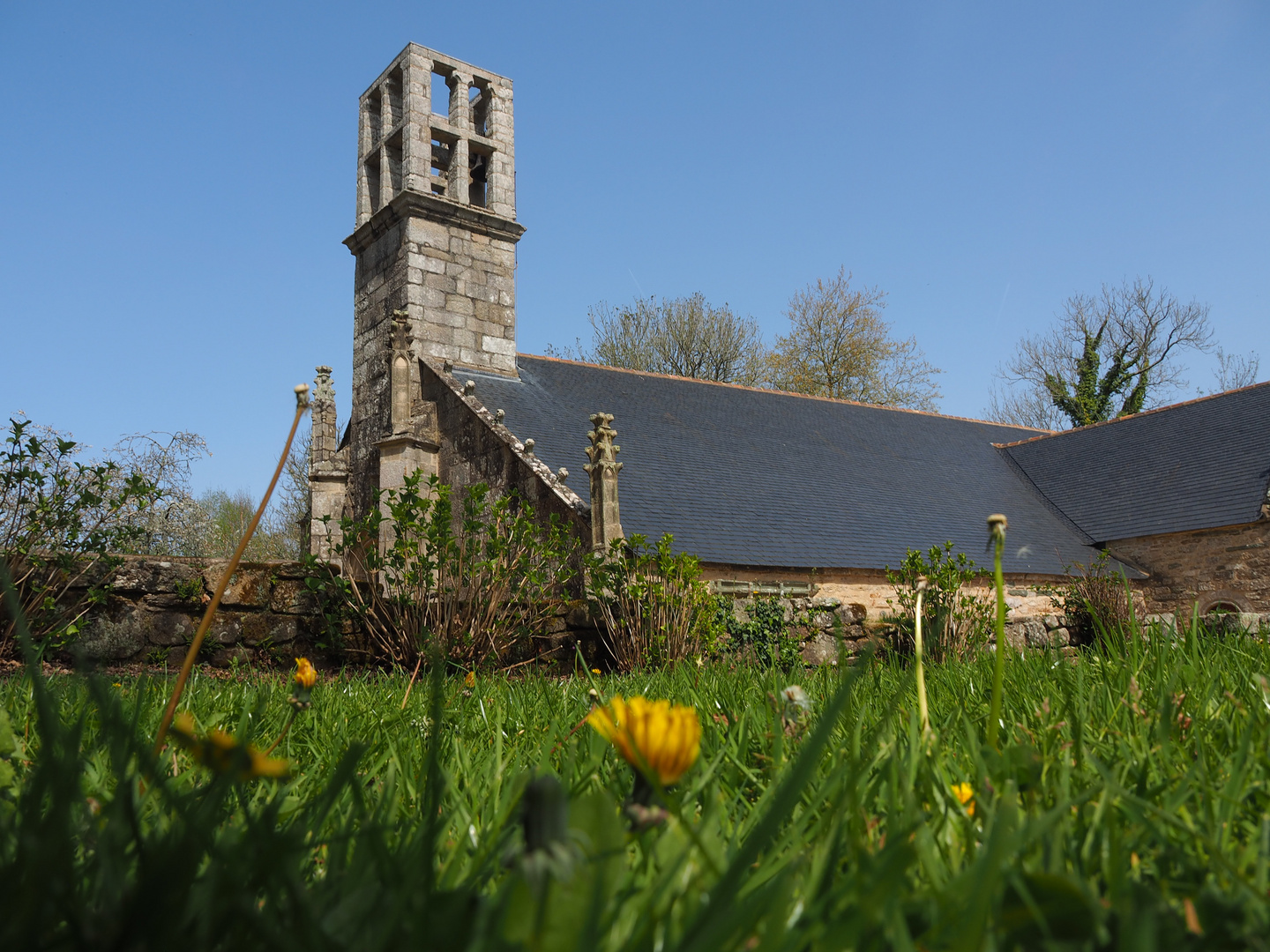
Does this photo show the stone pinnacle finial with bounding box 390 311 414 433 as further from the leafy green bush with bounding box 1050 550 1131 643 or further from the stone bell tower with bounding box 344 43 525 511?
the leafy green bush with bounding box 1050 550 1131 643

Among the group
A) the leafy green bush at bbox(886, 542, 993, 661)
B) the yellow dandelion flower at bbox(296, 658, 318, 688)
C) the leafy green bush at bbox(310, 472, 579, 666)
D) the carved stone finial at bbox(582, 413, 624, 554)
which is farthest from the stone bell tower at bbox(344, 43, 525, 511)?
the yellow dandelion flower at bbox(296, 658, 318, 688)

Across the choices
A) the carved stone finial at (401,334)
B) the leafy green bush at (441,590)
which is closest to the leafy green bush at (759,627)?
the leafy green bush at (441,590)

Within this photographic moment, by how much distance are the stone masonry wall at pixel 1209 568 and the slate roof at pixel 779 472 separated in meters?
1.27

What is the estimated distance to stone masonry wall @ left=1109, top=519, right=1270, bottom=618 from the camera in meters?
15.0

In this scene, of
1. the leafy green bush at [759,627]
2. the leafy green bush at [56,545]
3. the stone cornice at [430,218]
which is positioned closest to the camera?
the leafy green bush at [56,545]

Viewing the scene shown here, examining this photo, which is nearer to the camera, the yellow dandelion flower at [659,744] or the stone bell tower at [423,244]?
the yellow dandelion flower at [659,744]

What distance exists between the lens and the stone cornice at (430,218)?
15984 mm

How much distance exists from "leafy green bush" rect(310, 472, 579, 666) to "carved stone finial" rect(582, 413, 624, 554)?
2.03m

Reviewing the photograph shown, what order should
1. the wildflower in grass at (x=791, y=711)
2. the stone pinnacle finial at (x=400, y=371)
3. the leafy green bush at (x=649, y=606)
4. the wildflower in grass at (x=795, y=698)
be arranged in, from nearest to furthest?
the wildflower in grass at (x=795, y=698) → the wildflower in grass at (x=791, y=711) → the leafy green bush at (x=649, y=606) → the stone pinnacle finial at (x=400, y=371)

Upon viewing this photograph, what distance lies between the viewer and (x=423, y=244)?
16.0 meters

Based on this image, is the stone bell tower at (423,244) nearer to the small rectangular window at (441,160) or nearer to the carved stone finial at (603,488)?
the small rectangular window at (441,160)

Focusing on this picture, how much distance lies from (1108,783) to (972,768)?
0.49 meters

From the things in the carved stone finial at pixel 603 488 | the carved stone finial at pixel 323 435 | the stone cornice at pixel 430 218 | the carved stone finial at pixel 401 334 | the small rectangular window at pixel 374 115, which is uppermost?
the small rectangular window at pixel 374 115

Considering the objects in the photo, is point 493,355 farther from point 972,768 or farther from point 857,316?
point 857,316
